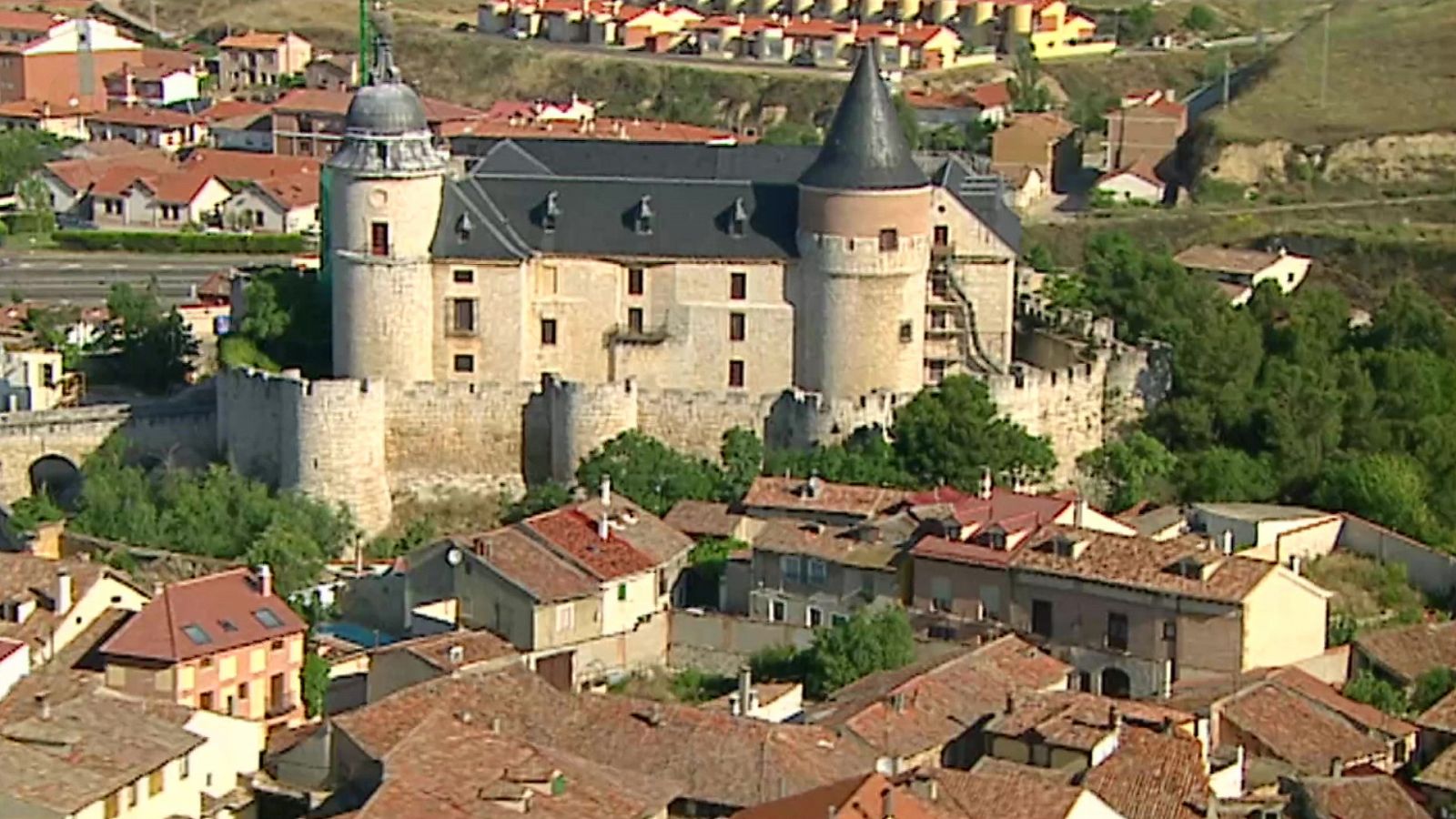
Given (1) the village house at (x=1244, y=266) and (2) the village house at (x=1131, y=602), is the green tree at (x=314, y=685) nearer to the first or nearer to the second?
(2) the village house at (x=1131, y=602)

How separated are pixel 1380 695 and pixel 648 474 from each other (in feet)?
35.9

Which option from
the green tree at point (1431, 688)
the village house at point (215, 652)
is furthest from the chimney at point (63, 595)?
the green tree at point (1431, 688)

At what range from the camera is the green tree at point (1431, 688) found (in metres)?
36.3

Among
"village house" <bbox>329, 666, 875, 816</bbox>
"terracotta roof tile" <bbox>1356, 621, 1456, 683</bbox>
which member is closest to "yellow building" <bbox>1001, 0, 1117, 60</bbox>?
"terracotta roof tile" <bbox>1356, 621, 1456, 683</bbox>

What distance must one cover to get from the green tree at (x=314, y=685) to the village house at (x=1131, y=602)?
7.08 m

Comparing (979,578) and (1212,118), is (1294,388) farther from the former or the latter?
(1212,118)

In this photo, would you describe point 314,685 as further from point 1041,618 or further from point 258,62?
point 258,62

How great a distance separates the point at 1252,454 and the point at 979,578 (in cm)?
865

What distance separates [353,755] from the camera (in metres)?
30.8

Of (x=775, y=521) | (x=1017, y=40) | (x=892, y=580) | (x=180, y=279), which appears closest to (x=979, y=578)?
(x=892, y=580)

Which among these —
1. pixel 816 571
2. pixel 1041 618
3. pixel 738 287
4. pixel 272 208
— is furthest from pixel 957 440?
pixel 272 208

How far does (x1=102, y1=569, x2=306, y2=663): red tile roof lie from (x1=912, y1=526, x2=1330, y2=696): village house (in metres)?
7.67

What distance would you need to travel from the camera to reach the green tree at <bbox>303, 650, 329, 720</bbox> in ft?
119

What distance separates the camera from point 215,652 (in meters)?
35.5
